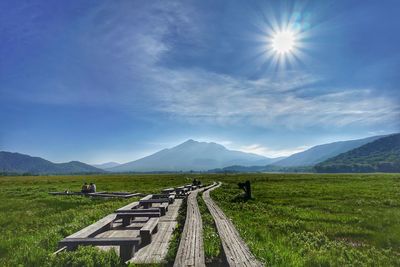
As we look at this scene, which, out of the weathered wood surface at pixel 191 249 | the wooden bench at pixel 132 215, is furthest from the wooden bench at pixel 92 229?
the weathered wood surface at pixel 191 249

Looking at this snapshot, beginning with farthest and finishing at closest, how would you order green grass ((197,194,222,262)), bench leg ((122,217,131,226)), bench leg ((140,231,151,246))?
1. bench leg ((122,217,131,226))
2. bench leg ((140,231,151,246))
3. green grass ((197,194,222,262))

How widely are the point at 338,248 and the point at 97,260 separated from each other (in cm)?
881

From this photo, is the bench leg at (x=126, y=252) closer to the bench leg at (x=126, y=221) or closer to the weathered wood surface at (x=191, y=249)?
the weathered wood surface at (x=191, y=249)

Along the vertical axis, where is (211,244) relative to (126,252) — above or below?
below

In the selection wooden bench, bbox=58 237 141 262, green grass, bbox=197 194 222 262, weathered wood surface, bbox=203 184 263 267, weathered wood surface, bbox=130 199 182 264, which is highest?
wooden bench, bbox=58 237 141 262

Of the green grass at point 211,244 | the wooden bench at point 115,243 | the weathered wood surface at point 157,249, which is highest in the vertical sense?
the wooden bench at point 115,243

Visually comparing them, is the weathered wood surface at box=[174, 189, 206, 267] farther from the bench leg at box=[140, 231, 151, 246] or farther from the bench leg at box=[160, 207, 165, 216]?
the bench leg at box=[160, 207, 165, 216]

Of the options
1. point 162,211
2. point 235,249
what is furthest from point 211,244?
point 162,211

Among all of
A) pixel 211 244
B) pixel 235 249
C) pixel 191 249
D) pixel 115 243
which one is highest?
pixel 115 243

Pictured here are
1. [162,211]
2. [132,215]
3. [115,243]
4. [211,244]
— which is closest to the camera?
[115,243]

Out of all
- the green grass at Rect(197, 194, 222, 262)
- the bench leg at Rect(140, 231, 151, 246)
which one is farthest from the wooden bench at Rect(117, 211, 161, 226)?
the bench leg at Rect(140, 231, 151, 246)

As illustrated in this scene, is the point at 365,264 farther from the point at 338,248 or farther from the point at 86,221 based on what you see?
the point at 86,221

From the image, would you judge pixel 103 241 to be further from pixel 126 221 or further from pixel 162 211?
pixel 162 211

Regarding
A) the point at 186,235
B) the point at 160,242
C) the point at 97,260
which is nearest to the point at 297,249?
the point at 186,235
